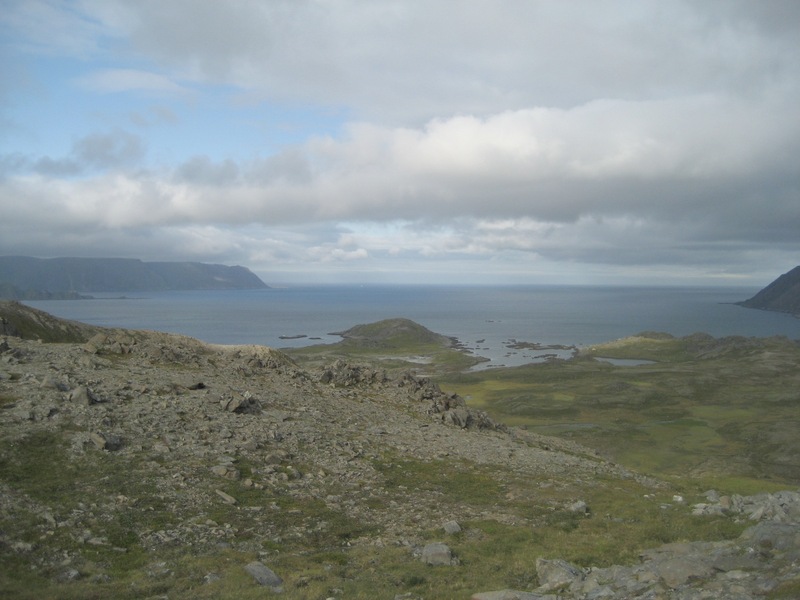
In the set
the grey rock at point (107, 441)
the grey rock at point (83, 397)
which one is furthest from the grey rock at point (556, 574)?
the grey rock at point (83, 397)

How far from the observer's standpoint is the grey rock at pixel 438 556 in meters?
20.8

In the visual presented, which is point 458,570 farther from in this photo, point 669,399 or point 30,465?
point 669,399

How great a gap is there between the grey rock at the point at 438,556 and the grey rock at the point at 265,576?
5682mm

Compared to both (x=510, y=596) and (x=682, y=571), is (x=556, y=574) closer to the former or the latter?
(x=510, y=596)

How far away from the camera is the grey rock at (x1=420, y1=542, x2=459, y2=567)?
68.2 ft

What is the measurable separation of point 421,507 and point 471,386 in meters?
131

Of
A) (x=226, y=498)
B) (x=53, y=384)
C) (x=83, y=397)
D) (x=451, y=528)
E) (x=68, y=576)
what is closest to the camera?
(x=68, y=576)

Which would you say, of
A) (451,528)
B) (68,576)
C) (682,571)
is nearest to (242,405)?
(451,528)

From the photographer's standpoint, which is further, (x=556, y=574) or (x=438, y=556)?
(x=438, y=556)

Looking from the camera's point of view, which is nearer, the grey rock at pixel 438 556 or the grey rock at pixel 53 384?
the grey rock at pixel 438 556

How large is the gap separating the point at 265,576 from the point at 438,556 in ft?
21.4

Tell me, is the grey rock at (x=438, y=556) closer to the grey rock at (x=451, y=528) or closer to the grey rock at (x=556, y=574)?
the grey rock at (x=451, y=528)

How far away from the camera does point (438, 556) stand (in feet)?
69.1

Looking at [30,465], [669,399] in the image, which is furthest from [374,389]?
[669,399]
